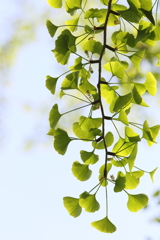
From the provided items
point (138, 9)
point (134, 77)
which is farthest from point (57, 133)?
point (134, 77)

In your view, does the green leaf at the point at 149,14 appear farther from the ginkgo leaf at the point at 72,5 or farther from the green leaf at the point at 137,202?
the green leaf at the point at 137,202

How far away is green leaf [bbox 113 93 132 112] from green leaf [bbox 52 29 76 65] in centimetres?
9

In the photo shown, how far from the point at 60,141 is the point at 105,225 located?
0.14m

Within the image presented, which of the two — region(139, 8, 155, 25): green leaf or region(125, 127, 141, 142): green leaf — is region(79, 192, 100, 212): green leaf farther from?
region(139, 8, 155, 25): green leaf

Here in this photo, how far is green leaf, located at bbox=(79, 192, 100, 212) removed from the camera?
40 cm

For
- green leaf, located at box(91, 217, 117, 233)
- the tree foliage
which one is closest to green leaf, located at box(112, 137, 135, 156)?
the tree foliage

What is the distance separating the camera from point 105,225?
43cm

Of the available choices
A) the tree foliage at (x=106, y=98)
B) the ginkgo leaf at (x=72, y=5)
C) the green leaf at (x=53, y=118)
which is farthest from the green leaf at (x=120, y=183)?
the ginkgo leaf at (x=72, y=5)

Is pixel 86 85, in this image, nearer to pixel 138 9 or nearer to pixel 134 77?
pixel 138 9

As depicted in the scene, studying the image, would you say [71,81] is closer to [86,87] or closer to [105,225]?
[86,87]

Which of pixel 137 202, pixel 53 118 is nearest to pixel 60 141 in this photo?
pixel 53 118

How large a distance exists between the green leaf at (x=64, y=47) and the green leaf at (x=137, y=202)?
213 mm

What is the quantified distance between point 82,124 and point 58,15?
131cm

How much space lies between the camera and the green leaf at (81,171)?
16.4 inches
